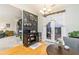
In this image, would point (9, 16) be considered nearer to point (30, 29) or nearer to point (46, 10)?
point (30, 29)

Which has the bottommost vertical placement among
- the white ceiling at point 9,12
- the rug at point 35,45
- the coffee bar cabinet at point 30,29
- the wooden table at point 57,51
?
the wooden table at point 57,51

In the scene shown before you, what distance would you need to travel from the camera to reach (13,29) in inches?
94.5

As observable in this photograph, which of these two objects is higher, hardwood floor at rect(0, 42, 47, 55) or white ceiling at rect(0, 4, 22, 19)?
white ceiling at rect(0, 4, 22, 19)

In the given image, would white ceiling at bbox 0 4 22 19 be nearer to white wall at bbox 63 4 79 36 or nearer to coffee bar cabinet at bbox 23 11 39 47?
coffee bar cabinet at bbox 23 11 39 47

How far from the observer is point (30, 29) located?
96.7 inches

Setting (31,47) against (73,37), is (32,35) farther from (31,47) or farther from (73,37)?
(73,37)

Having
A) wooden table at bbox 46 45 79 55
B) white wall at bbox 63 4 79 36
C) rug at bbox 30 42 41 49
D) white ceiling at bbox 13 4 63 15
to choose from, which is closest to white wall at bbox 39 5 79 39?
white wall at bbox 63 4 79 36

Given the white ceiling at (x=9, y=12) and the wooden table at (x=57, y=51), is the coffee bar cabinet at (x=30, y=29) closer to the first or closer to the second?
the white ceiling at (x=9, y=12)

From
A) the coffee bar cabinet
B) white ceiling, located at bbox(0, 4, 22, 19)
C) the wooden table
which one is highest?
white ceiling, located at bbox(0, 4, 22, 19)

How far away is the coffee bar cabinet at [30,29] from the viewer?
2414mm

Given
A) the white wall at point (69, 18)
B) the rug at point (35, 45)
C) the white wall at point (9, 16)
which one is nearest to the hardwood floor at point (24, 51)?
the rug at point (35, 45)

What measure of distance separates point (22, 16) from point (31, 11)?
0.56ft

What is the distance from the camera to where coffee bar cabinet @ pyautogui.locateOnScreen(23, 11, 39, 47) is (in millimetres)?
2414
